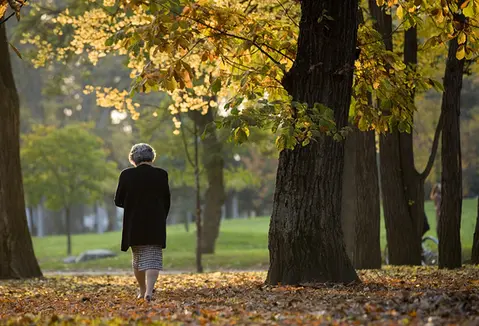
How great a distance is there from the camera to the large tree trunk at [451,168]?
14677 mm

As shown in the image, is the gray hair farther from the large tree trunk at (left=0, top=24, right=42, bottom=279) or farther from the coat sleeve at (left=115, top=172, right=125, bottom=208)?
the large tree trunk at (left=0, top=24, right=42, bottom=279)

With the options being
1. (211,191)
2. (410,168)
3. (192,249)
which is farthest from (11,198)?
(192,249)

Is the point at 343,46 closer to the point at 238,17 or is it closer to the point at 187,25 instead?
the point at 238,17

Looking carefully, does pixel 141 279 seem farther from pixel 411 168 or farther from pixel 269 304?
pixel 411 168

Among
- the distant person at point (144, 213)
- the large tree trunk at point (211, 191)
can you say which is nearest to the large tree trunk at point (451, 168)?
the distant person at point (144, 213)

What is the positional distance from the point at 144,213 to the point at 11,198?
294 inches

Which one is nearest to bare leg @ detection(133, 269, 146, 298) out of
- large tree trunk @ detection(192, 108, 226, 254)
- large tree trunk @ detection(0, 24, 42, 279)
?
large tree trunk @ detection(0, 24, 42, 279)

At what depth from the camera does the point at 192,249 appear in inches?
1368

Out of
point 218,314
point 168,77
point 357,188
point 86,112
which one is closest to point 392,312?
point 218,314

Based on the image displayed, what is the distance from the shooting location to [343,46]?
10930 millimetres

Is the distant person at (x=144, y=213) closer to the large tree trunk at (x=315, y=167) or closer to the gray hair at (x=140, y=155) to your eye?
the gray hair at (x=140, y=155)

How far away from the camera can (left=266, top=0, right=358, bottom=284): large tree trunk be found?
10.9m

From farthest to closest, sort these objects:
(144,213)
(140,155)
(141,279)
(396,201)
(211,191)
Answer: (211,191) < (396,201) < (141,279) < (140,155) < (144,213)

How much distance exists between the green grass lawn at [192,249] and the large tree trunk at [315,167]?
13619 millimetres
